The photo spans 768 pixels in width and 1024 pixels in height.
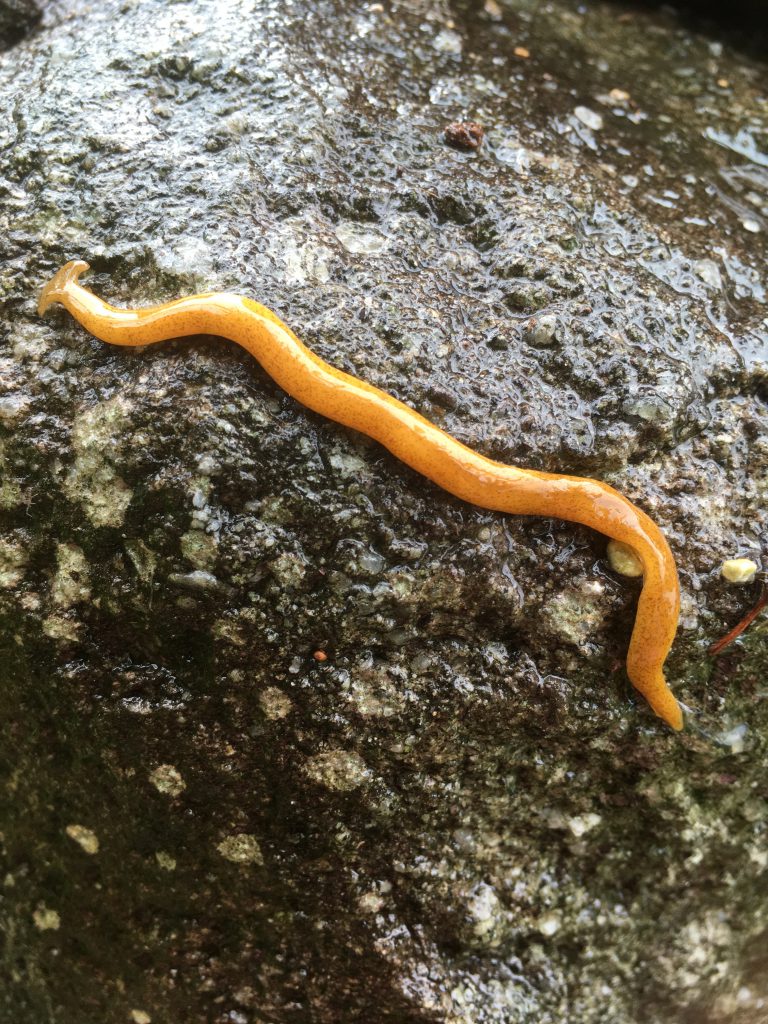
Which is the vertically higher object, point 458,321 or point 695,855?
point 458,321

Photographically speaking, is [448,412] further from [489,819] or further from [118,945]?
[118,945]

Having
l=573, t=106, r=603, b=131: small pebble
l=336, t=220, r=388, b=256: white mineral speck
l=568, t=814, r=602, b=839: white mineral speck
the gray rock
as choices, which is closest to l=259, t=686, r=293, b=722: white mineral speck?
l=568, t=814, r=602, b=839: white mineral speck

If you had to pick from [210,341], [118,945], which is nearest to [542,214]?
[210,341]

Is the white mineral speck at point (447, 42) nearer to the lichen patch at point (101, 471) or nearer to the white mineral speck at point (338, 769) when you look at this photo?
the lichen patch at point (101, 471)

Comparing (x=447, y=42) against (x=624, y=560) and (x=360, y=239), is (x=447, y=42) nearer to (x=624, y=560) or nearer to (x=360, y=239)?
(x=360, y=239)

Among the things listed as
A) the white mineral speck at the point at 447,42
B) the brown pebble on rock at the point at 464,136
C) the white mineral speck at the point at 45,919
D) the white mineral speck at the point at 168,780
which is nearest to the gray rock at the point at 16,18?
the white mineral speck at the point at 447,42

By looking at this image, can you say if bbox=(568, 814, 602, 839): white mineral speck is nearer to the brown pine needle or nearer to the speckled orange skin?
the speckled orange skin
